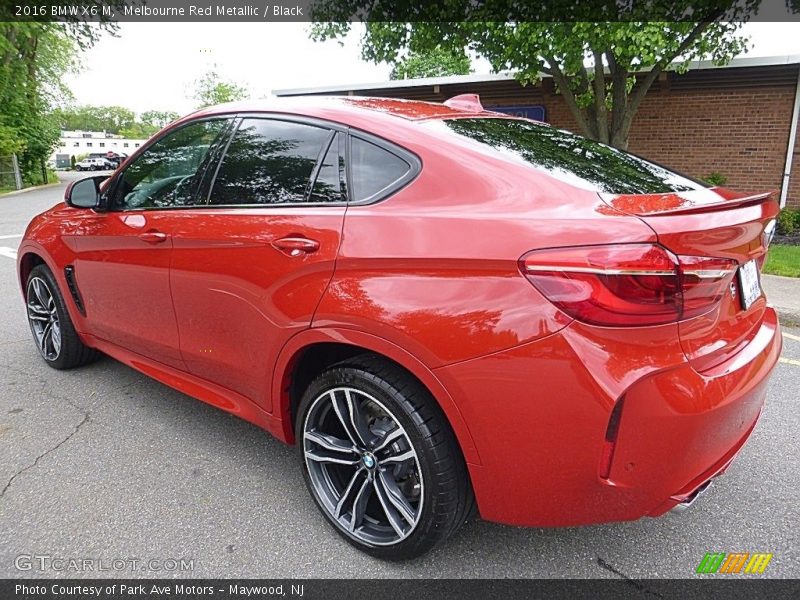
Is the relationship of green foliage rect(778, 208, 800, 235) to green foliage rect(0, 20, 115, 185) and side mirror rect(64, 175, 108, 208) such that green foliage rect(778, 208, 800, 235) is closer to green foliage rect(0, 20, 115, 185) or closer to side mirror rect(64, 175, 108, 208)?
side mirror rect(64, 175, 108, 208)

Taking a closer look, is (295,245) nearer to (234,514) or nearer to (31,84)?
(234,514)

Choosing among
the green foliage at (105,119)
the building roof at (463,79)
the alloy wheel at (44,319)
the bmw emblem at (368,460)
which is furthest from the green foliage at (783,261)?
the green foliage at (105,119)

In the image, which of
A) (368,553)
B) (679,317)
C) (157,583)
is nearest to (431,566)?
(368,553)

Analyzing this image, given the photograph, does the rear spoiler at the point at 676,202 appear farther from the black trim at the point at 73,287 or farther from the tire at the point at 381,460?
the black trim at the point at 73,287

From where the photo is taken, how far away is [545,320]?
1633mm

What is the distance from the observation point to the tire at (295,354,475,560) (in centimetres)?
193

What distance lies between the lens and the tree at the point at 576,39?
8391 mm

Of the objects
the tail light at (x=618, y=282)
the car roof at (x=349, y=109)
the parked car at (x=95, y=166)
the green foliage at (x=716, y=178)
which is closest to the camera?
the tail light at (x=618, y=282)

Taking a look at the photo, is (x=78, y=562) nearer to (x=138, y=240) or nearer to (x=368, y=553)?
(x=368, y=553)

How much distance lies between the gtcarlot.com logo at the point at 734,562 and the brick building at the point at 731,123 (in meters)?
11.4

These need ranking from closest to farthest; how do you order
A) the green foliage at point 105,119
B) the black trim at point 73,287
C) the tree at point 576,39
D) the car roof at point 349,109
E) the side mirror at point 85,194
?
the car roof at point 349,109
the side mirror at point 85,194
the black trim at point 73,287
the tree at point 576,39
the green foliage at point 105,119

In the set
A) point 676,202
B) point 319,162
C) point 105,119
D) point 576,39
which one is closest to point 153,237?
point 319,162

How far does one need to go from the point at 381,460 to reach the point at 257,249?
3.17ft

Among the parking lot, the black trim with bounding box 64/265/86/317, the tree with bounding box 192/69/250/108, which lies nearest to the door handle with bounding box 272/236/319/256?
the parking lot
